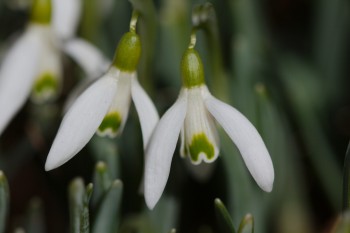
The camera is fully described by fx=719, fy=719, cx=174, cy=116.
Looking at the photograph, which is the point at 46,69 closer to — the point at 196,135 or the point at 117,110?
A: the point at 117,110

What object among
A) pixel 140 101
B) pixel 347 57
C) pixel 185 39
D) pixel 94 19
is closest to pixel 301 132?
pixel 347 57

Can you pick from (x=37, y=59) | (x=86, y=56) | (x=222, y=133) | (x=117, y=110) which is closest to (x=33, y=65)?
(x=37, y=59)

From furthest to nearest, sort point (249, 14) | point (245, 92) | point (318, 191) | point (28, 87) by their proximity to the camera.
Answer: point (318, 191)
point (249, 14)
point (245, 92)
point (28, 87)

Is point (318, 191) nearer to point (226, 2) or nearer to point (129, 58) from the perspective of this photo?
point (226, 2)

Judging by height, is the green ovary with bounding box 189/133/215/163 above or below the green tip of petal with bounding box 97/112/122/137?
below

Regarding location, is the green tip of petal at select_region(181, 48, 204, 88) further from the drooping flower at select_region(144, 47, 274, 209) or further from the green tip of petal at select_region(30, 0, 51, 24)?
the green tip of petal at select_region(30, 0, 51, 24)

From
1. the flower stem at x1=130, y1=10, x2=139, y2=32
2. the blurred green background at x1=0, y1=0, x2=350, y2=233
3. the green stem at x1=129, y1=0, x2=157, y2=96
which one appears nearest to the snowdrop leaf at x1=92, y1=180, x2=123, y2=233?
the blurred green background at x1=0, y1=0, x2=350, y2=233
